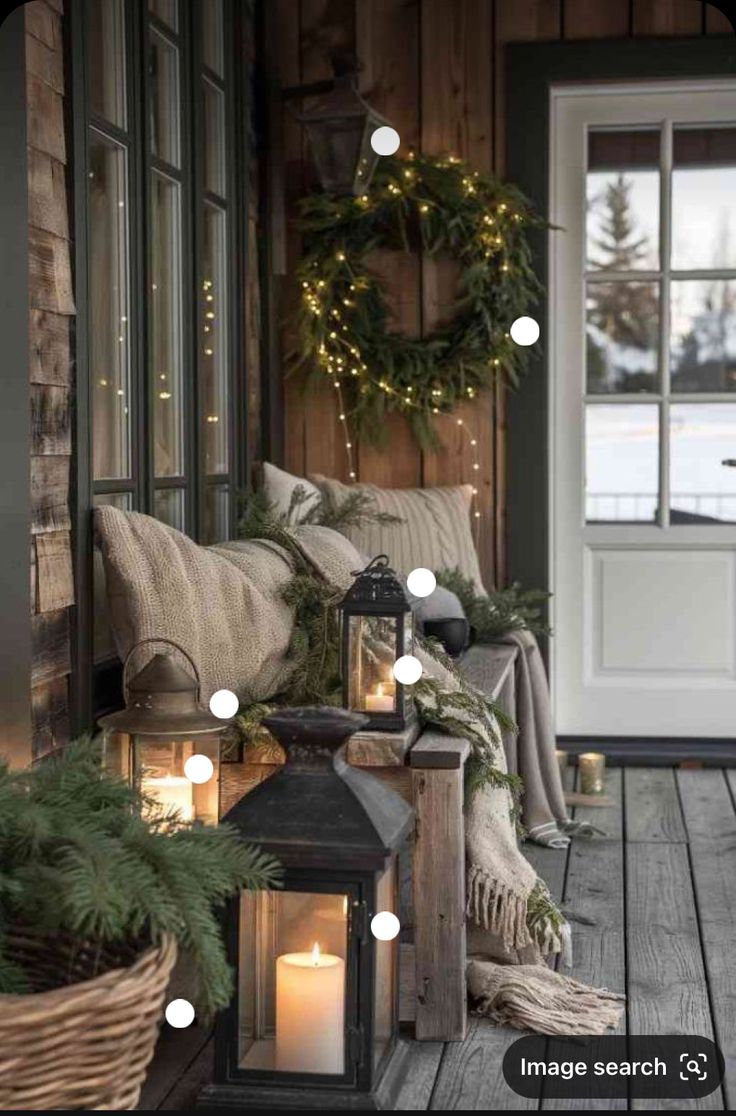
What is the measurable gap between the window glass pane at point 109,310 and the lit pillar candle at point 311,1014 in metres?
→ 1.23

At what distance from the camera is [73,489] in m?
2.89

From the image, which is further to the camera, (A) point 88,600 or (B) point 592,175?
(B) point 592,175

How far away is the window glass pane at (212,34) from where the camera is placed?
4.08 m

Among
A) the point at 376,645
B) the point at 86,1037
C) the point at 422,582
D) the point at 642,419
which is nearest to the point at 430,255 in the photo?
the point at 642,419

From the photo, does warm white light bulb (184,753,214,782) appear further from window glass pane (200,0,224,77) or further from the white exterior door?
the white exterior door

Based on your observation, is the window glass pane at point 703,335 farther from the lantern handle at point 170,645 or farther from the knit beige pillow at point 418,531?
the lantern handle at point 170,645

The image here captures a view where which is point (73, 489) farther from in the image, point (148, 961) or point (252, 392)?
point (252, 392)

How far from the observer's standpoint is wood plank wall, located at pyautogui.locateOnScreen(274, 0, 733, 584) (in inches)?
194

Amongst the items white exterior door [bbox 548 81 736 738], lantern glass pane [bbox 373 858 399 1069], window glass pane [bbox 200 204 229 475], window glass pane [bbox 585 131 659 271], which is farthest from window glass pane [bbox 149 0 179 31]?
lantern glass pane [bbox 373 858 399 1069]

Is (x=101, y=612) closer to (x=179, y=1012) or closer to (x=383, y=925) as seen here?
(x=179, y=1012)

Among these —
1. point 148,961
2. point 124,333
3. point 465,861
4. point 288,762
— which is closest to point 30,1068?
point 148,961

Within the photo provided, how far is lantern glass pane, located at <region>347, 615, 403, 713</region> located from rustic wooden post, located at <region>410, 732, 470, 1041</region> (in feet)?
0.40

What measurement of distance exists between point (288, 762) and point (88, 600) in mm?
808

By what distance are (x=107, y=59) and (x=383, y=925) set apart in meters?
1.92
